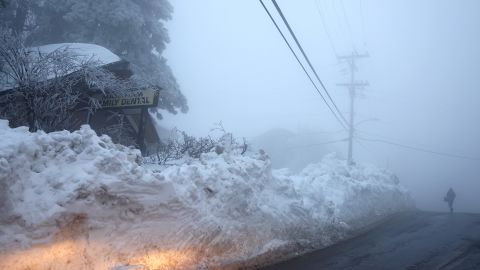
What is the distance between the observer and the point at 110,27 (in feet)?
57.3

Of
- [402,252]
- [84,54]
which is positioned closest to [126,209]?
[402,252]

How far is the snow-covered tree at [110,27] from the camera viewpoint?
16969 millimetres

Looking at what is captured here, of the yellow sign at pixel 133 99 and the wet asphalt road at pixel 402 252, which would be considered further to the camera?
the yellow sign at pixel 133 99

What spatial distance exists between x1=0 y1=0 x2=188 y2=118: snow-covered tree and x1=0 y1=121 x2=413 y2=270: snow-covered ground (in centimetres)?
990

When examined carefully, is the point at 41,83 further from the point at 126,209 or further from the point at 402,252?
the point at 402,252

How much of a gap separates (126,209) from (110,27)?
13671mm

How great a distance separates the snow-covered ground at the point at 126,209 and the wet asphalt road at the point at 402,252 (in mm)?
766

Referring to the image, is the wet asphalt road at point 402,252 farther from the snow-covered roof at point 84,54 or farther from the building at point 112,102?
the snow-covered roof at point 84,54

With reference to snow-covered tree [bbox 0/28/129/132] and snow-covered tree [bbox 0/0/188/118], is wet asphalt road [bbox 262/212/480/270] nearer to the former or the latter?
snow-covered tree [bbox 0/28/129/132]

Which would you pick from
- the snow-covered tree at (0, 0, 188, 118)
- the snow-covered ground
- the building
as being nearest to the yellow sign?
the building

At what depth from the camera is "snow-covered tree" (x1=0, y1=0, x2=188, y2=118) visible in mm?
16969

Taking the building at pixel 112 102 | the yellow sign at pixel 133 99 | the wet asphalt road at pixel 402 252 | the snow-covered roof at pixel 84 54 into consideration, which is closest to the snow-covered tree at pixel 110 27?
the building at pixel 112 102

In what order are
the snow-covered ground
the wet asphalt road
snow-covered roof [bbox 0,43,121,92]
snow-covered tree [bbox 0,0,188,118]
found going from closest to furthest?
the snow-covered ground, the wet asphalt road, snow-covered roof [bbox 0,43,121,92], snow-covered tree [bbox 0,0,188,118]

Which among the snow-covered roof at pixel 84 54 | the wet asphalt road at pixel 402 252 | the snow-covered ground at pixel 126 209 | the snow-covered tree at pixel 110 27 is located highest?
the snow-covered tree at pixel 110 27
